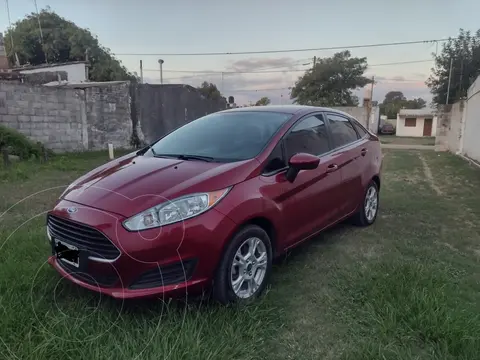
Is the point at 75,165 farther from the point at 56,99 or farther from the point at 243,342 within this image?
the point at 243,342

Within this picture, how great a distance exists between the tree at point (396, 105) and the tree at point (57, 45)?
128 feet

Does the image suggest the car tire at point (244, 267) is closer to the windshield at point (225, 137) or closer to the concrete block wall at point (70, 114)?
the windshield at point (225, 137)

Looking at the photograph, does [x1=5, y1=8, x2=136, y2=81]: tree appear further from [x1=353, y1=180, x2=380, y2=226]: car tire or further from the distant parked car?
[x1=353, y1=180, x2=380, y2=226]: car tire

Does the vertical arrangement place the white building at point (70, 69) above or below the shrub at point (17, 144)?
above

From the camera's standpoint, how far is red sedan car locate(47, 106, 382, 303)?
7.80 ft

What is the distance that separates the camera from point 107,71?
1379 inches

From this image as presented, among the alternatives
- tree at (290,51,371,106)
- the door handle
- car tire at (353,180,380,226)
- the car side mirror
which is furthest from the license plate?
tree at (290,51,371,106)

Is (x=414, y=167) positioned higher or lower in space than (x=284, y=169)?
lower

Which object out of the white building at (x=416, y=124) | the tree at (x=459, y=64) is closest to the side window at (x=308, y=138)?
the tree at (x=459, y=64)

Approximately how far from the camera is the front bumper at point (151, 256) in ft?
7.65

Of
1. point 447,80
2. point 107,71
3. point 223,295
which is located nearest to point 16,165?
point 223,295

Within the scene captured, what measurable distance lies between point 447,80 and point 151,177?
35383mm

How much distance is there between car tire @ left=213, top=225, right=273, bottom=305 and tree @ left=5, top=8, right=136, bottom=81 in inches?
1380

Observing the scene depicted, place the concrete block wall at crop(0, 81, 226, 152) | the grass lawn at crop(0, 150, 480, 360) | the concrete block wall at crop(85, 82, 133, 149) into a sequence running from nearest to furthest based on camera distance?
the grass lawn at crop(0, 150, 480, 360) < the concrete block wall at crop(0, 81, 226, 152) < the concrete block wall at crop(85, 82, 133, 149)
